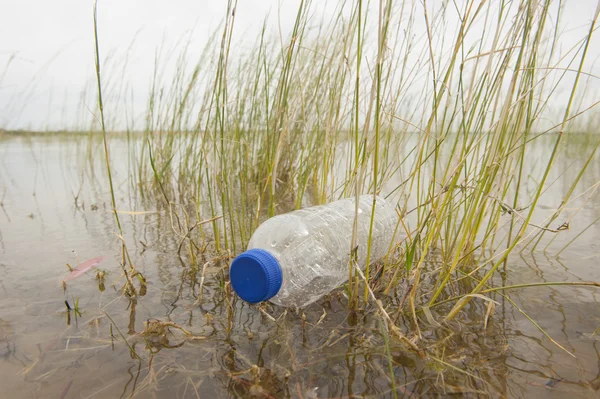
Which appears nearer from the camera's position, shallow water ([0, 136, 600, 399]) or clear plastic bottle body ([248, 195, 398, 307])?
shallow water ([0, 136, 600, 399])

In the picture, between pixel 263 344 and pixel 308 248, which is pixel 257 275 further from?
pixel 308 248

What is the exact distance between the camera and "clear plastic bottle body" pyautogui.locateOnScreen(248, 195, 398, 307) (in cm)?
133

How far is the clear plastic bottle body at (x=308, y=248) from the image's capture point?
4.36 feet

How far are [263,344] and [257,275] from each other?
22cm

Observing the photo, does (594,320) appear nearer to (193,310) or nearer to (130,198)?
(193,310)

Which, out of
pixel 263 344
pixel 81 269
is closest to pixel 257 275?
pixel 263 344

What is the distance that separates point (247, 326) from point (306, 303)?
24 cm

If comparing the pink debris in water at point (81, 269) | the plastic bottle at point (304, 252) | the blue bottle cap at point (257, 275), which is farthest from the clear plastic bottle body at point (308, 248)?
the pink debris in water at point (81, 269)

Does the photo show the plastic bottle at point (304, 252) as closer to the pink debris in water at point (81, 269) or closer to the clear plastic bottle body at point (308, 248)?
the clear plastic bottle body at point (308, 248)

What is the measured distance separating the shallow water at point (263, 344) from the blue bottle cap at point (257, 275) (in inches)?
4.8

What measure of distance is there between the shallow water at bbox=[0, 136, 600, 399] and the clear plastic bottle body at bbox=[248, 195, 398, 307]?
0.23 feet

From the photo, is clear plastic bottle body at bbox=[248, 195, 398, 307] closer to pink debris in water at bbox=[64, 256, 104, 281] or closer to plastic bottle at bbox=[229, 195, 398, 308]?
plastic bottle at bbox=[229, 195, 398, 308]

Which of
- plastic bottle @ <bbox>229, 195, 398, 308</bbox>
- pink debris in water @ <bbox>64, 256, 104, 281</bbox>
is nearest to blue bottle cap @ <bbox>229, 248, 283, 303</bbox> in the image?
plastic bottle @ <bbox>229, 195, 398, 308</bbox>

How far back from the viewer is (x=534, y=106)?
1454 mm
